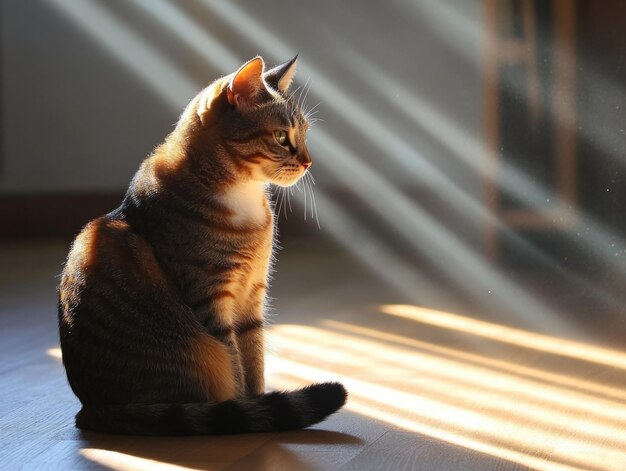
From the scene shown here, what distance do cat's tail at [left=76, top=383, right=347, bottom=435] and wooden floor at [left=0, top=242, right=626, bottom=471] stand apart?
0.02 metres

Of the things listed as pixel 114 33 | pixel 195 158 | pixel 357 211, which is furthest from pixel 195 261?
pixel 114 33

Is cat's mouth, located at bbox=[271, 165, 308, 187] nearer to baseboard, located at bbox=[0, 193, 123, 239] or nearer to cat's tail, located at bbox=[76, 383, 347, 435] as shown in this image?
cat's tail, located at bbox=[76, 383, 347, 435]

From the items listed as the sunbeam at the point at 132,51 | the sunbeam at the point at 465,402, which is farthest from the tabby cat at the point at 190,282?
the sunbeam at the point at 132,51

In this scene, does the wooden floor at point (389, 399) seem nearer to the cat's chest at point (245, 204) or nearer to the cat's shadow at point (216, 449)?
the cat's shadow at point (216, 449)

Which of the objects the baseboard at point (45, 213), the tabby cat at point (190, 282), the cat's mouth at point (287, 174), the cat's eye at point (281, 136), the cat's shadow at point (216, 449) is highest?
the cat's eye at point (281, 136)

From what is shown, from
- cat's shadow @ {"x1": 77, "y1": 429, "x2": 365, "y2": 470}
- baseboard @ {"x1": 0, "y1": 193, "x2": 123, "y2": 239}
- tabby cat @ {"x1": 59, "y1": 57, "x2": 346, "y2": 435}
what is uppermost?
tabby cat @ {"x1": 59, "y1": 57, "x2": 346, "y2": 435}

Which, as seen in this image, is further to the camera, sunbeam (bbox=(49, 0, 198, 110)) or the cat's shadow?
sunbeam (bbox=(49, 0, 198, 110))

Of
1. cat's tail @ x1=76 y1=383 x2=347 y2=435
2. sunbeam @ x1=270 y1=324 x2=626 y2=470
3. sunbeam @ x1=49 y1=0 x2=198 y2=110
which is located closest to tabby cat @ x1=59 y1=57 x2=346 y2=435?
cat's tail @ x1=76 y1=383 x2=347 y2=435

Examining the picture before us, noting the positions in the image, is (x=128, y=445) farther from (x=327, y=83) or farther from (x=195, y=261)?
(x=327, y=83)

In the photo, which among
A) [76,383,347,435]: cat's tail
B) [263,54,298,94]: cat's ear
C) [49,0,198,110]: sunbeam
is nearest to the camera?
[76,383,347,435]: cat's tail

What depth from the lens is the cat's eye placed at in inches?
61.7

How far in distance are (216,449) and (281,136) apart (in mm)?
536

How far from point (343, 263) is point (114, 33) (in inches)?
60.7

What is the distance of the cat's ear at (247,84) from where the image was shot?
1.53 metres
